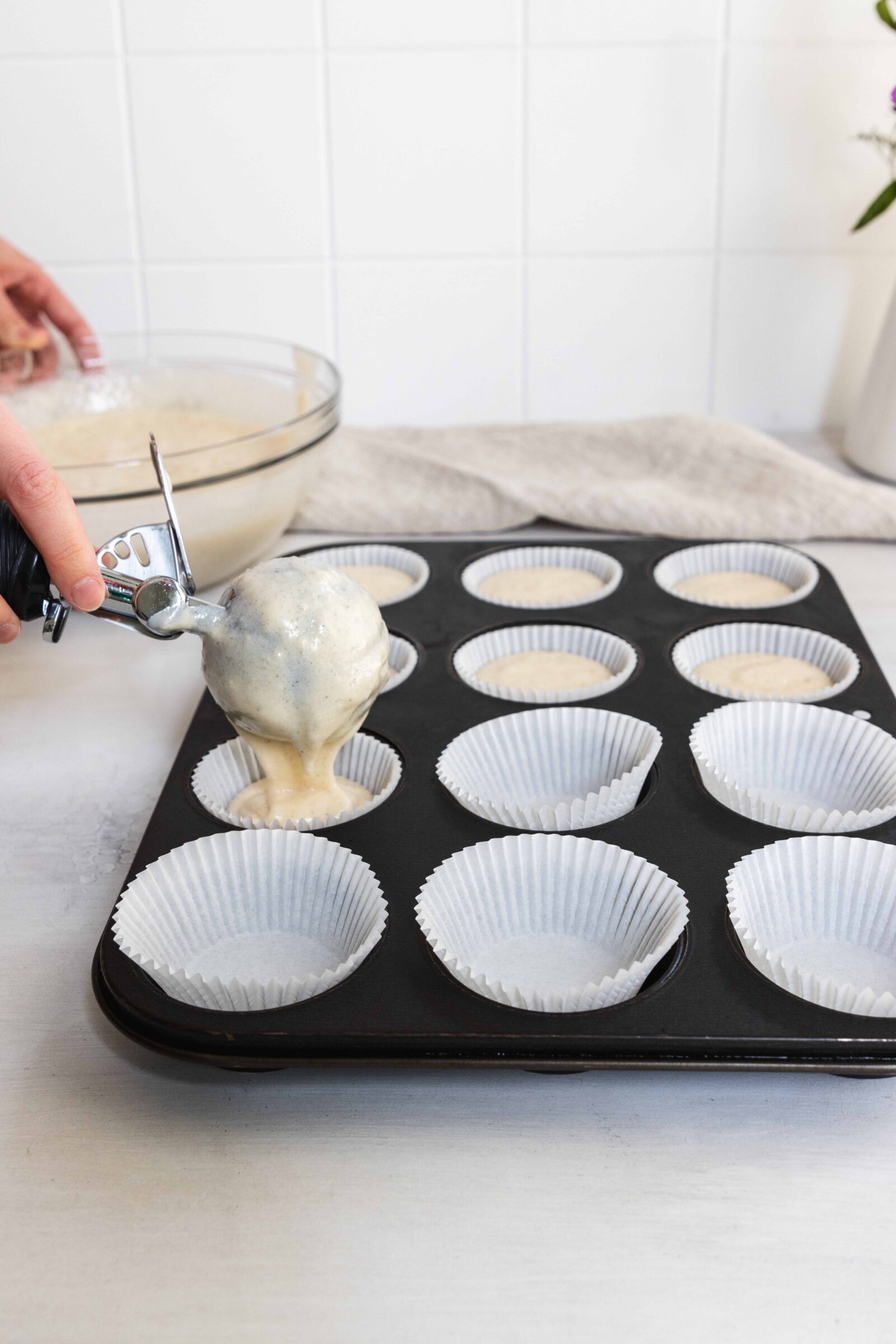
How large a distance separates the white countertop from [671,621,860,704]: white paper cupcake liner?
56 cm

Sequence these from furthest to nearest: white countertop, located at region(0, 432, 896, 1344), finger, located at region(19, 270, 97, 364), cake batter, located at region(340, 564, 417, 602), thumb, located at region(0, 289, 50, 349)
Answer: finger, located at region(19, 270, 97, 364), thumb, located at region(0, 289, 50, 349), cake batter, located at region(340, 564, 417, 602), white countertop, located at region(0, 432, 896, 1344)

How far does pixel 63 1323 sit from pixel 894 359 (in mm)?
1572

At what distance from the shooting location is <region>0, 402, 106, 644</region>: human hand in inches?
33.4

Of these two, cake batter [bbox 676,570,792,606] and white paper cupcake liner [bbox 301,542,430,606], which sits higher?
white paper cupcake liner [bbox 301,542,430,606]

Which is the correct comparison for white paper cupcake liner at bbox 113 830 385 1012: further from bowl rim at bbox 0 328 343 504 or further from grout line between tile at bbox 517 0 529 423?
grout line between tile at bbox 517 0 529 423

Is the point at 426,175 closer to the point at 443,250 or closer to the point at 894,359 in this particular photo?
the point at 443,250

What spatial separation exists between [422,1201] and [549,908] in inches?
10.9

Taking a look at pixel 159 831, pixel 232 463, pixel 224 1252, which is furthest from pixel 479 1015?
pixel 232 463

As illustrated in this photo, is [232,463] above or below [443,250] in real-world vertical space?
below

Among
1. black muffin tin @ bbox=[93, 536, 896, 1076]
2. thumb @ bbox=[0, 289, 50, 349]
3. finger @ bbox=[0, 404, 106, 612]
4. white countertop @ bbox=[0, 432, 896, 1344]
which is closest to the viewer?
white countertop @ bbox=[0, 432, 896, 1344]

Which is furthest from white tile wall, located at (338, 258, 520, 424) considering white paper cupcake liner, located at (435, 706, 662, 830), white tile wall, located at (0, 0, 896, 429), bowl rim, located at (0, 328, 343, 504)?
white paper cupcake liner, located at (435, 706, 662, 830)

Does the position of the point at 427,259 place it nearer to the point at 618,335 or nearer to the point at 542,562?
the point at 618,335

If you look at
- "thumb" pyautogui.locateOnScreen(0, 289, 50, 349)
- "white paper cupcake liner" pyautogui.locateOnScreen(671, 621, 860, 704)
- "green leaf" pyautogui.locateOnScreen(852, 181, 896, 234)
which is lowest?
"white paper cupcake liner" pyautogui.locateOnScreen(671, 621, 860, 704)

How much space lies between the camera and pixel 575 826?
3.14 feet
